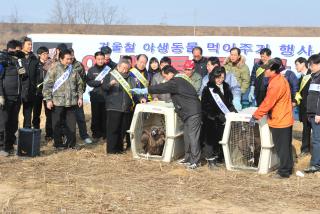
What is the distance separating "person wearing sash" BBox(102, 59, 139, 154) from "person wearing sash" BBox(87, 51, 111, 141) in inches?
34.2

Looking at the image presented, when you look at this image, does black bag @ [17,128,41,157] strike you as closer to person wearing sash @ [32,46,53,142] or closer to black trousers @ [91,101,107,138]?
person wearing sash @ [32,46,53,142]

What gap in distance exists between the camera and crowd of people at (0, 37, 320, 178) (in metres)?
7.15

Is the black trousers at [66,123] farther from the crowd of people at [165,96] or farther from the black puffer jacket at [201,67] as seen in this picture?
the black puffer jacket at [201,67]

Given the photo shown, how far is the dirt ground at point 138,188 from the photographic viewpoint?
5.69 m

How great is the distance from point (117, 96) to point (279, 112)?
106 inches

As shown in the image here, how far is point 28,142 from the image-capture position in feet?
26.9

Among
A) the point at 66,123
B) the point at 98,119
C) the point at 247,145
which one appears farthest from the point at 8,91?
the point at 247,145

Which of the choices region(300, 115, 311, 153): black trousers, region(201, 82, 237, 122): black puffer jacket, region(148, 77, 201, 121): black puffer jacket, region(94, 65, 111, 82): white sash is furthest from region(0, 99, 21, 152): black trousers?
region(300, 115, 311, 153): black trousers

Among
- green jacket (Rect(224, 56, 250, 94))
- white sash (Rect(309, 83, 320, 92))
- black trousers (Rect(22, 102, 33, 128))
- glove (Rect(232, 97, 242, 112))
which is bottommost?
black trousers (Rect(22, 102, 33, 128))

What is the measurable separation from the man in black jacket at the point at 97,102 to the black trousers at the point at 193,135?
2.30 metres

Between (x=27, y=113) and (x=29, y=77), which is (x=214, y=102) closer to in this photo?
(x=29, y=77)

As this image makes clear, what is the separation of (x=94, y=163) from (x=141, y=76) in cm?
172

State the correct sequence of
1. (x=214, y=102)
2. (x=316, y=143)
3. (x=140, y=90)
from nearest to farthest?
(x=316, y=143)
(x=214, y=102)
(x=140, y=90)

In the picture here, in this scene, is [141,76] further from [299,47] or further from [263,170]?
[299,47]
